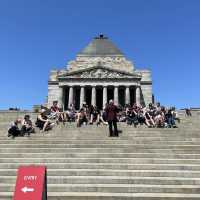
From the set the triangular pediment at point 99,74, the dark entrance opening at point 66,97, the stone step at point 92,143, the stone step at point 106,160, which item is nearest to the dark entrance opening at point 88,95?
the triangular pediment at point 99,74

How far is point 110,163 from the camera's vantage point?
10.9 m

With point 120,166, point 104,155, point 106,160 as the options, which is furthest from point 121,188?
point 104,155

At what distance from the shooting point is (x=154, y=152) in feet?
39.0

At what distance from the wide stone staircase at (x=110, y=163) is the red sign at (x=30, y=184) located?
2214 mm

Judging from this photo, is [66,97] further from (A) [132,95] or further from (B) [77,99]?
(A) [132,95]

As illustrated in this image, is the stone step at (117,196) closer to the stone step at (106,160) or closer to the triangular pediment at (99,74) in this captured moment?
the stone step at (106,160)

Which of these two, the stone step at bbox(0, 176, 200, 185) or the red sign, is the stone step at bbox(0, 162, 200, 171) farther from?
the red sign

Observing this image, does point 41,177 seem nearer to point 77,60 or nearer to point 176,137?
point 176,137

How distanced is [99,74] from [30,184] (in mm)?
50851

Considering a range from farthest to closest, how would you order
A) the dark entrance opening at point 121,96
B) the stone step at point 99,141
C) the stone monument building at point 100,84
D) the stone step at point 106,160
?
the dark entrance opening at point 121,96 → the stone monument building at point 100,84 → the stone step at point 99,141 → the stone step at point 106,160

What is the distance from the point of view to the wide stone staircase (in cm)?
892

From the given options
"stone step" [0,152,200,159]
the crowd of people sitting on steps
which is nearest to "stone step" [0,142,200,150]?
"stone step" [0,152,200,159]

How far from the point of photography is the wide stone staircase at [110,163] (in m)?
8.92

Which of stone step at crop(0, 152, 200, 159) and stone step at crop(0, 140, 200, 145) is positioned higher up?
stone step at crop(0, 140, 200, 145)
